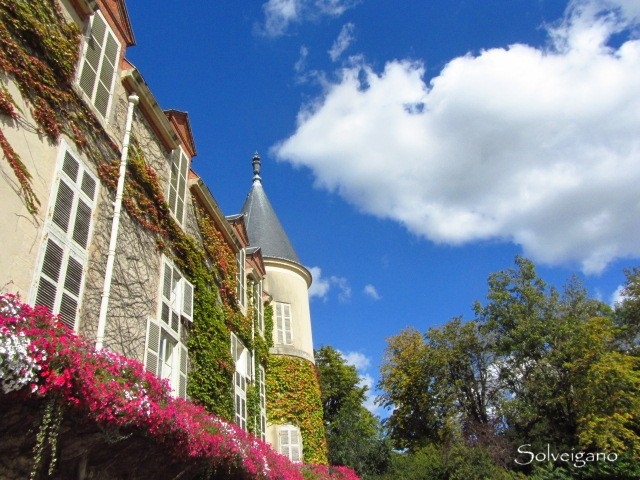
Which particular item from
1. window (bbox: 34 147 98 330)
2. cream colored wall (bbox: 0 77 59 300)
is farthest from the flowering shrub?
window (bbox: 34 147 98 330)

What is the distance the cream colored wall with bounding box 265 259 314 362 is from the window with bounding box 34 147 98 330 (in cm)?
1157

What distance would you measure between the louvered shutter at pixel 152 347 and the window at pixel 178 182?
105 inches

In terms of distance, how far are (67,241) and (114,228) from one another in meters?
1.13

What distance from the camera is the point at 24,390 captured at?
4512 mm

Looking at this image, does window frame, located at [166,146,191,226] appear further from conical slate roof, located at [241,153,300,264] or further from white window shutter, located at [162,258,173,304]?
conical slate roof, located at [241,153,300,264]

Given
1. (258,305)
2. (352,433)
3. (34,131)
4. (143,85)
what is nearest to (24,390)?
(34,131)

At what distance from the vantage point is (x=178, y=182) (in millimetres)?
11531

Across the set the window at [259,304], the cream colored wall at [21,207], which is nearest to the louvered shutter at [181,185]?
the cream colored wall at [21,207]

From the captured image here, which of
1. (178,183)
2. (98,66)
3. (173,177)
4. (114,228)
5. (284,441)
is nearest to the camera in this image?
(114,228)

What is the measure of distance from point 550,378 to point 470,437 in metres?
4.79

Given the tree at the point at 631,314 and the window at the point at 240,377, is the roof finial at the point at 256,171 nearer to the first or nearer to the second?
the window at the point at 240,377

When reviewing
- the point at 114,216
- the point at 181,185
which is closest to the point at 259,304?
the point at 181,185

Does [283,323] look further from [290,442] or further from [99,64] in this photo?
[99,64]

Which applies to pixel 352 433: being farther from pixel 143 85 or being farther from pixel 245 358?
pixel 143 85
